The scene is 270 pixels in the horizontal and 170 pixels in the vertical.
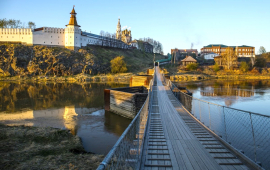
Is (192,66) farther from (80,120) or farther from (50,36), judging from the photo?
(80,120)

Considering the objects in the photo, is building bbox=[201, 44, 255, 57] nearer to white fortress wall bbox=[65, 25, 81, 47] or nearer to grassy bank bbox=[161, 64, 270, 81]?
grassy bank bbox=[161, 64, 270, 81]

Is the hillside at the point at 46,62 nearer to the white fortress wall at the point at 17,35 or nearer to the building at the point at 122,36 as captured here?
the white fortress wall at the point at 17,35

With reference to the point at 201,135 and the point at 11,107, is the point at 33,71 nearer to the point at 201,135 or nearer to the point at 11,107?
the point at 11,107

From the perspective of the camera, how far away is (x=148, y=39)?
510 ft

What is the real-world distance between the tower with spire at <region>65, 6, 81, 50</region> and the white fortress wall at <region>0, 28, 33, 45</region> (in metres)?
13.6

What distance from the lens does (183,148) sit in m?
6.99

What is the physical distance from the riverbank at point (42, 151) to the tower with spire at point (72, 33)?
73.3 m

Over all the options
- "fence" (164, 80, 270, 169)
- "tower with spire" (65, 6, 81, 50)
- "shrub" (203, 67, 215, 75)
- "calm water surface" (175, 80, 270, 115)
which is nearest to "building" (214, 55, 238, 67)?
"shrub" (203, 67, 215, 75)

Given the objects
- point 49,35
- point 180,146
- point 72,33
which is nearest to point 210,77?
point 72,33

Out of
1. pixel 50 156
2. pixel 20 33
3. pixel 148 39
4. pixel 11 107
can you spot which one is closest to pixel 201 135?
pixel 50 156

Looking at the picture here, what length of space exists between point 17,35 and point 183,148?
300 ft

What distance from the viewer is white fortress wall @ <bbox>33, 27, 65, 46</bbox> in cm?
8100

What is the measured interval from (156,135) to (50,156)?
4.92m

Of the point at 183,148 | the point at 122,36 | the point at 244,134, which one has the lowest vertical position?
the point at 244,134
